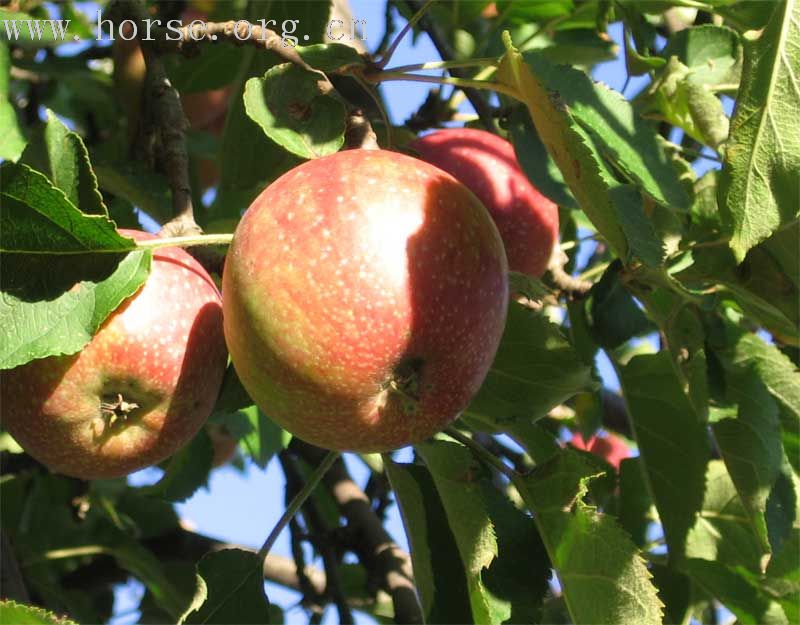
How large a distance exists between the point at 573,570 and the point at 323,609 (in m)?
0.89

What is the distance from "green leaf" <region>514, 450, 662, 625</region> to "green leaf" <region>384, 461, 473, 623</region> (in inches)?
5.2

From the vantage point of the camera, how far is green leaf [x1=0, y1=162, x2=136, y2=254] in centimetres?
110

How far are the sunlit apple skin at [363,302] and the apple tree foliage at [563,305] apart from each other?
132 millimetres

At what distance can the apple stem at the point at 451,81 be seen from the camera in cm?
126

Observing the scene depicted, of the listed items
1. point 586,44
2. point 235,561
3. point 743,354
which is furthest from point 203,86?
point 743,354

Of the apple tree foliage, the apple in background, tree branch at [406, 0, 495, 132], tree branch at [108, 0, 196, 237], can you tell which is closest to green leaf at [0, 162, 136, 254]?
the apple tree foliage

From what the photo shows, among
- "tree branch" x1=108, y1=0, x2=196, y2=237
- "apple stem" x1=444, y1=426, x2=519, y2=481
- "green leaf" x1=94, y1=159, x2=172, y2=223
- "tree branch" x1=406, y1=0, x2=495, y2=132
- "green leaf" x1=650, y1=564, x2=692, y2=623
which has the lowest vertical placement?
"green leaf" x1=650, y1=564, x2=692, y2=623

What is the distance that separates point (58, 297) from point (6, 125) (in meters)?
0.34

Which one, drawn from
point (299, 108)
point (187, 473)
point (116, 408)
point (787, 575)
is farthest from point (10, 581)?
point (787, 575)

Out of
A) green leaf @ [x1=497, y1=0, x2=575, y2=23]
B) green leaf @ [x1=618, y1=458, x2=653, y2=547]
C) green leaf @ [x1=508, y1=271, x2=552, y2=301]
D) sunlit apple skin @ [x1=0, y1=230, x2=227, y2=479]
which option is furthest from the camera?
green leaf @ [x1=497, y1=0, x2=575, y2=23]

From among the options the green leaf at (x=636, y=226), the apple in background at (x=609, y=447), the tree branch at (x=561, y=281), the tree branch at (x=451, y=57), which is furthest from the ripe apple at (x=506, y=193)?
the apple in background at (x=609, y=447)

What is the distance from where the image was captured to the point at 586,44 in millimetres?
1871

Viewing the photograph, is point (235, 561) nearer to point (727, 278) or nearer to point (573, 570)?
point (573, 570)

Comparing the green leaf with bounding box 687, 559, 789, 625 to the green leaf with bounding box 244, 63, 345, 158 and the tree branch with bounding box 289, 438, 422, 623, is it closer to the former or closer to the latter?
the tree branch with bounding box 289, 438, 422, 623
